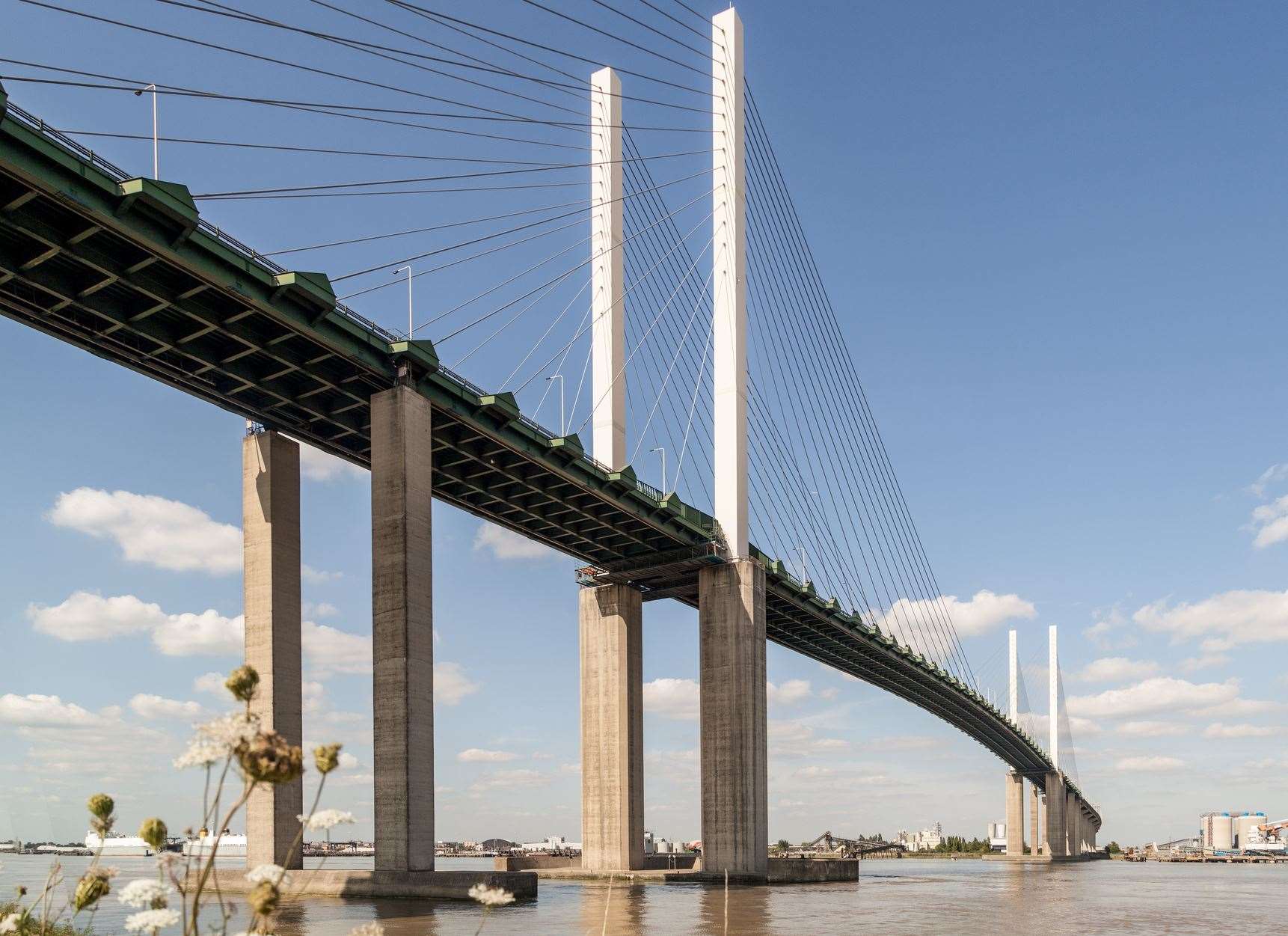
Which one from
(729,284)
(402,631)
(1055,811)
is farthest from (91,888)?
(1055,811)

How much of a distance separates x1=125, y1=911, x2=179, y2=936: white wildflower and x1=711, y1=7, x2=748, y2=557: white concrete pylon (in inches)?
2528

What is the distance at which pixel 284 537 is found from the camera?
167 ft

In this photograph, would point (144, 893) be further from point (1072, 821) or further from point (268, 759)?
point (1072, 821)

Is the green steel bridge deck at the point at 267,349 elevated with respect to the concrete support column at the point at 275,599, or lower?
elevated

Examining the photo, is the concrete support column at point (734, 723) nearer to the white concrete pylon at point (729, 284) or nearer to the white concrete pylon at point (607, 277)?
the white concrete pylon at point (729, 284)

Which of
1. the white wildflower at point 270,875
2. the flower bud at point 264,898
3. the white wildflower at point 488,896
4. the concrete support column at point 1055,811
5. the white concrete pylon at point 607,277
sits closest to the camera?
the flower bud at point 264,898

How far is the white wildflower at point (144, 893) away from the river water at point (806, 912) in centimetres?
1905

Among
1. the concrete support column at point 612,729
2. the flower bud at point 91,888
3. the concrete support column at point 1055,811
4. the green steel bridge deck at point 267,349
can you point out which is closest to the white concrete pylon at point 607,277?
the green steel bridge deck at point 267,349

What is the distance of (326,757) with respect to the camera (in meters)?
3.70

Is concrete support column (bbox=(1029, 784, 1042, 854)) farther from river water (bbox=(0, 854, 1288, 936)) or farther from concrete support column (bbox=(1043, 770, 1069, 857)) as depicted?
river water (bbox=(0, 854, 1288, 936))

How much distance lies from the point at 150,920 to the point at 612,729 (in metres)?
71.7

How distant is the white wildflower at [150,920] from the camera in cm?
351

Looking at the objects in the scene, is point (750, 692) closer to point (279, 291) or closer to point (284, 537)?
point (284, 537)

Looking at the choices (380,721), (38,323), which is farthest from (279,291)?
(380,721)
